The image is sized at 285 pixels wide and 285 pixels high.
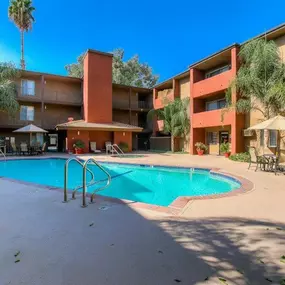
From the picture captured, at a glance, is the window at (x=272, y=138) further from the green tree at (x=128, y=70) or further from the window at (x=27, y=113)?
the green tree at (x=128, y=70)

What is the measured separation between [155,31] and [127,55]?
32.0ft

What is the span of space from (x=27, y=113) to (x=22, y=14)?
13512mm

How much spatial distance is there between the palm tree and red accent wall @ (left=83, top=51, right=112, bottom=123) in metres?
12.1

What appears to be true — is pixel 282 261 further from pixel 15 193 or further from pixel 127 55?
pixel 127 55

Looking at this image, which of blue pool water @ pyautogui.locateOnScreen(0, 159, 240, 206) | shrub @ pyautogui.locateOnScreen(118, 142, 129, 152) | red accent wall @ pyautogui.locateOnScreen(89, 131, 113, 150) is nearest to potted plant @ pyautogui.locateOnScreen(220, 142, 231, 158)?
blue pool water @ pyautogui.locateOnScreen(0, 159, 240, 206)

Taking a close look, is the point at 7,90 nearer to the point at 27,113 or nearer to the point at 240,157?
the point at 27,113

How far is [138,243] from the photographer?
320 centimetres

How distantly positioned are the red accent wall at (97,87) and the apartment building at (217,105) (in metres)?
6.58

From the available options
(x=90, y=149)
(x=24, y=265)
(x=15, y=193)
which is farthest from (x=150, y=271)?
(x=90, y=149)

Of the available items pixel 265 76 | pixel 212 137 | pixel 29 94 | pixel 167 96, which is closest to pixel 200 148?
pixel 212 137

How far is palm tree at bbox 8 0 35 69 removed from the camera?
88.3 feet

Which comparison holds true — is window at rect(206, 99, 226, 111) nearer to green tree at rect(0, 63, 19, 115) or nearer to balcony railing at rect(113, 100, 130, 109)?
balcony railing at rect(113, 100, 130, 109)

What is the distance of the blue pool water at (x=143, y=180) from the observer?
7910mm

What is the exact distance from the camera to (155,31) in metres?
29.2
